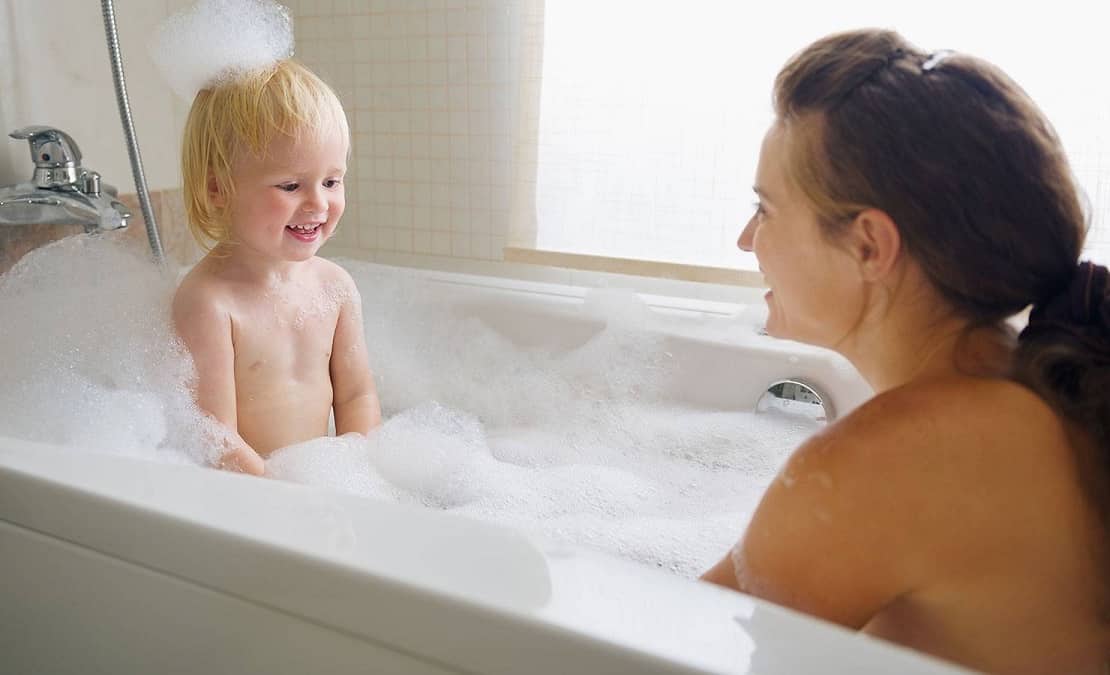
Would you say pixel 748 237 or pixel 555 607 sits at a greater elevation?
pixel 748 237

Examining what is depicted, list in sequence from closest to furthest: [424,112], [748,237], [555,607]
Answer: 1. [555,607]
2. [748,237]
3. [424,112]

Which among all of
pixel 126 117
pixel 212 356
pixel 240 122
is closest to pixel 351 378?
pixel 212 356

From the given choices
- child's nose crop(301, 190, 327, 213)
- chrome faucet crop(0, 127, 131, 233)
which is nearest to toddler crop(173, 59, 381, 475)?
child's nose crop(301, 190, 327, 213)

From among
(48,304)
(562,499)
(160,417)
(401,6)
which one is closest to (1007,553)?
(562,499)

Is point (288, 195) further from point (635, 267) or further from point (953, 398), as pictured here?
point (953, 398)

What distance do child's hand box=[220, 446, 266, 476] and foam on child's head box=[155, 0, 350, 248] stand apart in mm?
302

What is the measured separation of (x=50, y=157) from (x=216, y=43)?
0.32 m

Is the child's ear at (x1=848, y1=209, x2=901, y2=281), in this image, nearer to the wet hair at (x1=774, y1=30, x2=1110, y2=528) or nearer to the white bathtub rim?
the wet hair at (x1=774, y1=30, x2=1110, y2=528)

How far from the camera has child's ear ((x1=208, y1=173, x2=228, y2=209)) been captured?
1.30m

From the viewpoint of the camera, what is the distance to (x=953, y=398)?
0.66 meters

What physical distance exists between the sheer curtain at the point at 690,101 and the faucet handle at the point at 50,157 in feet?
2.38

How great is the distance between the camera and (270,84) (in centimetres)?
127

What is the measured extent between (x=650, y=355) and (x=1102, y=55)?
0.76 meters

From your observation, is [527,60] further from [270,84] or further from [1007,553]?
[1007,553]
